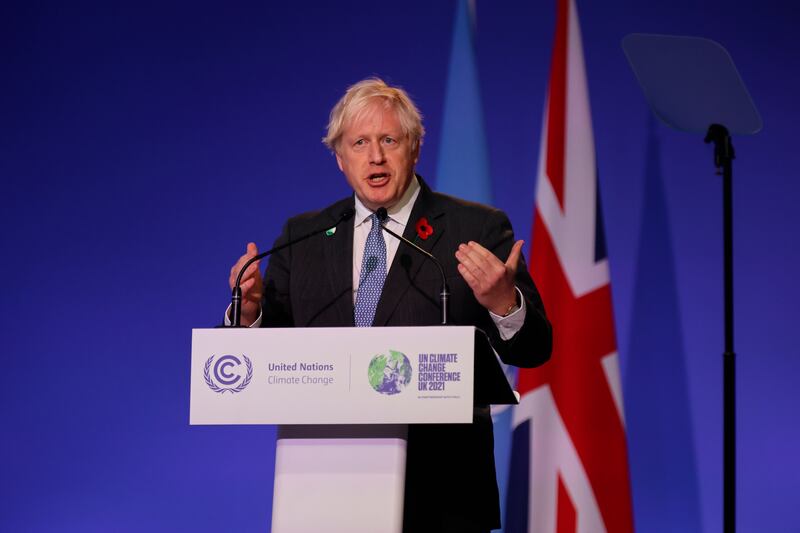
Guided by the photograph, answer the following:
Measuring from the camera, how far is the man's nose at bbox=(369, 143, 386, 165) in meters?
2.03

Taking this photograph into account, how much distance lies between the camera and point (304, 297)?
202cm

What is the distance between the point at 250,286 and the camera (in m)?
1.89

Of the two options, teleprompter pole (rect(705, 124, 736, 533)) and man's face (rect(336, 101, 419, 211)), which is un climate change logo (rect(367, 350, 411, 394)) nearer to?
man's face (rect(336, 101, 419, 211))

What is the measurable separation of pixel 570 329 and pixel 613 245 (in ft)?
1.55

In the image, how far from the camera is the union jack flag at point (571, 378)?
3.39 metres

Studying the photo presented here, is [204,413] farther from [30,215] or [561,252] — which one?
[30,215]

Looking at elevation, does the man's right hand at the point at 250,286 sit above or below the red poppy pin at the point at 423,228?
below

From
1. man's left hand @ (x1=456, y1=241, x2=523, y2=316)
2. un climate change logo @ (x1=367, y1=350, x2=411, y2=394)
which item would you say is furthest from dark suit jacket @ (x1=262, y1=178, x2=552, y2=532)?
un climate change logo @ (x1=367, y1=350, x2=411, y2=394)

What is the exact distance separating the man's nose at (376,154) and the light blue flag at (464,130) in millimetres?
1583

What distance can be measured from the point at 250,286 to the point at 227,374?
0.33m

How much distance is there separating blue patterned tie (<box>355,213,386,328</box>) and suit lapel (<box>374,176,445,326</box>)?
3 centimetres

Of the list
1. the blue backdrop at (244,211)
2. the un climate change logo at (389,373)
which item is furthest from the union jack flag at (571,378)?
the un climate change logo at (389,373)

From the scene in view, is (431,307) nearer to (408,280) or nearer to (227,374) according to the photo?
(408,280)

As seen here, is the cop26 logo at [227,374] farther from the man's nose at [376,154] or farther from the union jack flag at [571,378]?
the union jack flag at [571,378]
